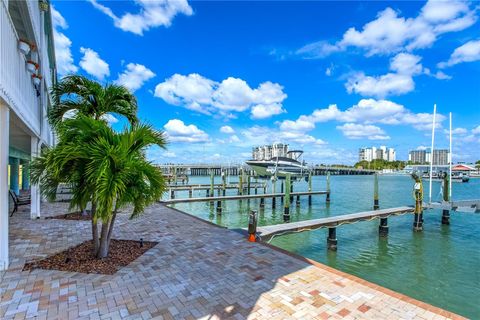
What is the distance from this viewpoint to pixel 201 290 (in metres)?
3.72

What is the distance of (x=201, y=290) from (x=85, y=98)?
21.0 feet

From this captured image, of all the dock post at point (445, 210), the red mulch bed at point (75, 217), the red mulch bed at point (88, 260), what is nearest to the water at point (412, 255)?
the dock post at point (445, 210)

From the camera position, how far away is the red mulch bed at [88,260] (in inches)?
173

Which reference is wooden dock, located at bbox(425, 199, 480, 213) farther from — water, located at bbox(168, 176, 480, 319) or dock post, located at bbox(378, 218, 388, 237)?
dock post, located at bbox(378, 218, 388, 237)

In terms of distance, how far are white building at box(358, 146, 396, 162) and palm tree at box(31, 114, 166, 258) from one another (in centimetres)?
14316

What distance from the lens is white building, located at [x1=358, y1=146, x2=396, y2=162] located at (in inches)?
5202

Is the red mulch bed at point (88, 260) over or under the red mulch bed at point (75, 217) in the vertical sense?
over

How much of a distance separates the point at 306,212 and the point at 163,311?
16.0 meters

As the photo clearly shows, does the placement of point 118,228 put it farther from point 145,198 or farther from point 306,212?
point 306,212

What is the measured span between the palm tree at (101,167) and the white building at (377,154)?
14316cm

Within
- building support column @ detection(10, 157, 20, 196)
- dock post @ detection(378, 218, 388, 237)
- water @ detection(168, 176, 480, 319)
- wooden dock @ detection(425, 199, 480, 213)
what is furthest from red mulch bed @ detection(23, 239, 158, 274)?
wooden dock @ detection(425, 199, 480, 213)

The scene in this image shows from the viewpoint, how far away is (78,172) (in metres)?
4.32

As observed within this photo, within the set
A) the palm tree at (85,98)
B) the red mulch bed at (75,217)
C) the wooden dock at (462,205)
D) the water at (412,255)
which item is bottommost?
the water at (412,255)

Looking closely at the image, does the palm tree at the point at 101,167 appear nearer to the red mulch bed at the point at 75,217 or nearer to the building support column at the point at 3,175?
the building support column at the point at 3,175
